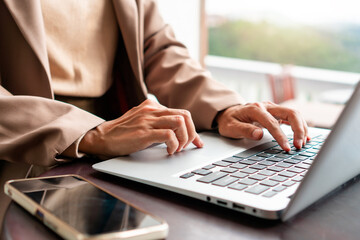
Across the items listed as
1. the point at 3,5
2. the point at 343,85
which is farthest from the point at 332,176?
the point at 343,85

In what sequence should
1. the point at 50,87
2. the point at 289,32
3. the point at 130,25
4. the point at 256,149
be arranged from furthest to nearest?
the point at 289,32 < the point at 130,25 < the point at 50,87 < the point at 256,149

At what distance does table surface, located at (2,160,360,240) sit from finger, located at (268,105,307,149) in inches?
7.4

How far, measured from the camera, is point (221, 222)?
468mm

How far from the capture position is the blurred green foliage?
3801 millimetres

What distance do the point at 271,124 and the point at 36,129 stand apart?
1.32 ft

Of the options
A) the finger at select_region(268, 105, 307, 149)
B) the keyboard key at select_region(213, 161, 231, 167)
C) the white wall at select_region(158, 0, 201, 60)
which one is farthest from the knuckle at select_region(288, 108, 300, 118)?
the white wall at select_region(158, 0, 201, 60)

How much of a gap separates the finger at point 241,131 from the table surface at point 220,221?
23 centimetres

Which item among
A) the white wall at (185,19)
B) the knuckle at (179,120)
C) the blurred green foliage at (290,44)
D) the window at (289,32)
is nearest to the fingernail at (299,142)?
the knuckle at (179,120)

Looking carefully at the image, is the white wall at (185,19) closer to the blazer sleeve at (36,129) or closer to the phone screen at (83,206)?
the blazer sleeve at (36,129)

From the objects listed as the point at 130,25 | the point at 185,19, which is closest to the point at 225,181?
the point at 130,25

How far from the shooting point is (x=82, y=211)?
0.42 metres

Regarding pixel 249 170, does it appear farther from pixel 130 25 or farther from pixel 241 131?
pixel 130 25

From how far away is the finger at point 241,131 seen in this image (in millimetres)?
776

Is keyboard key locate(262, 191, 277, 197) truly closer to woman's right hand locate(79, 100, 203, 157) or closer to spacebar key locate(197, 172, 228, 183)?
spacebar key locate(197, 172, 228, 183)
